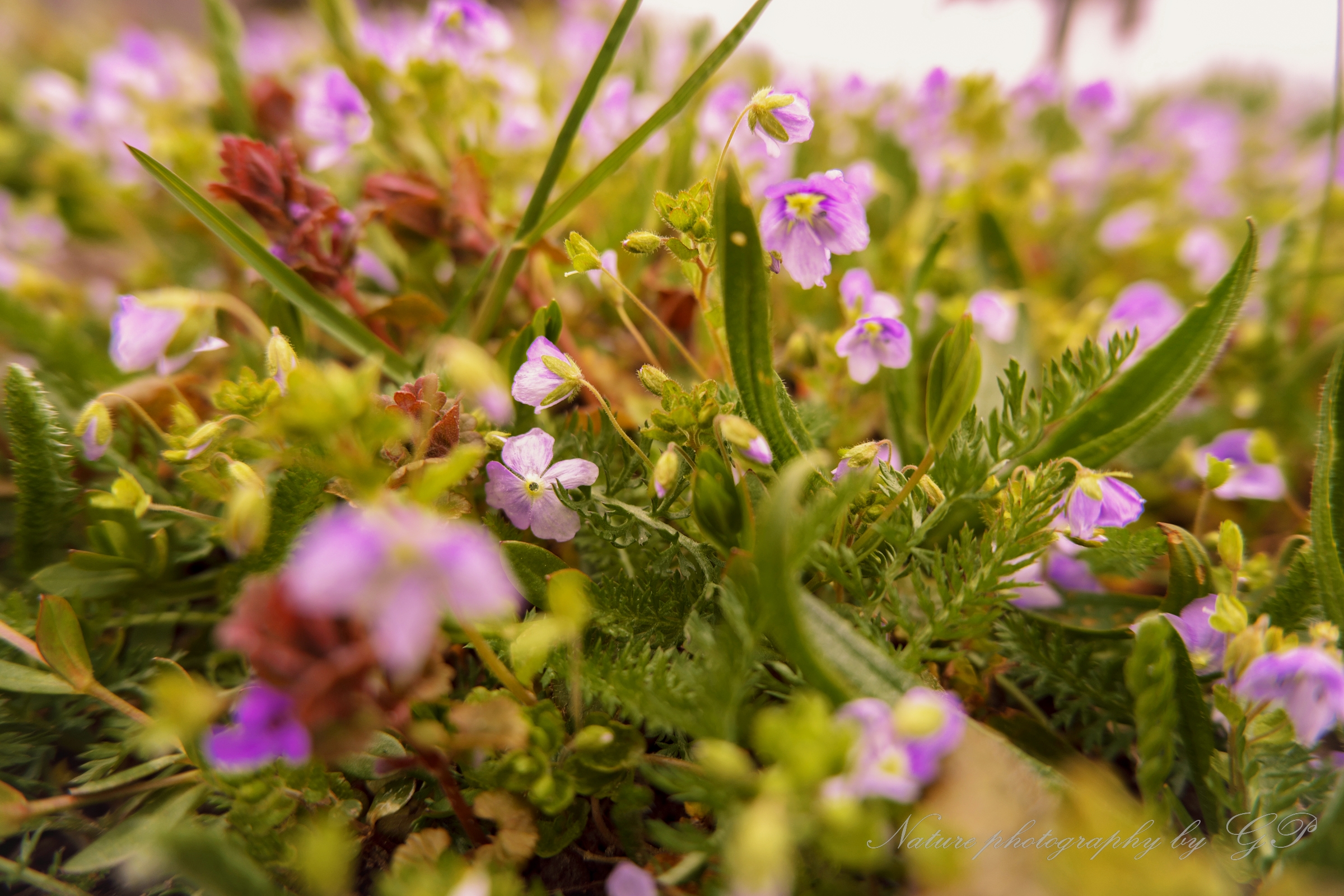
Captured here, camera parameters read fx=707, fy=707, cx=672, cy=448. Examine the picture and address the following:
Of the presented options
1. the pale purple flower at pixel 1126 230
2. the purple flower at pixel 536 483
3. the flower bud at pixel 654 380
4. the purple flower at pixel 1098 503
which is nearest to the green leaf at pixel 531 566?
the purple flower at pixel 536 483

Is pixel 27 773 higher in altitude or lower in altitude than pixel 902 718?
lower

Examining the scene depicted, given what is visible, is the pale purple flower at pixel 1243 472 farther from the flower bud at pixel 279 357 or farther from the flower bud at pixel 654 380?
the flower bud at pixel 279 357

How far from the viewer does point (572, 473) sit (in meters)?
0.53

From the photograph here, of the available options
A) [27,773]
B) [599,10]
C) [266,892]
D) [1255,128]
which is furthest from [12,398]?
[1255,128]

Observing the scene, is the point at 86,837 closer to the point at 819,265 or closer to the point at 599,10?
the point at 819,265

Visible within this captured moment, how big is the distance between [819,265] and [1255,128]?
102 inches

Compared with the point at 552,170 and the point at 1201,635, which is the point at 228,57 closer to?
the point at 552,170

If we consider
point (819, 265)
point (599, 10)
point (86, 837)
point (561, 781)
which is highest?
point (599, 10)

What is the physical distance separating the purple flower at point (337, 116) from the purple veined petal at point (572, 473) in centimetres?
61

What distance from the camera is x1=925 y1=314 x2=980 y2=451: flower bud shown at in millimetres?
507

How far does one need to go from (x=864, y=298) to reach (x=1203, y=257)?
2.86 ft

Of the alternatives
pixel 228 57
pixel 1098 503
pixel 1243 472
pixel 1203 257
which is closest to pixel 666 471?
pixel 1098 503

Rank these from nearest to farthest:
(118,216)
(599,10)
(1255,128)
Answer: (118,216), (599,10), (1255,128)

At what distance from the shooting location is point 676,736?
0.50 meters
